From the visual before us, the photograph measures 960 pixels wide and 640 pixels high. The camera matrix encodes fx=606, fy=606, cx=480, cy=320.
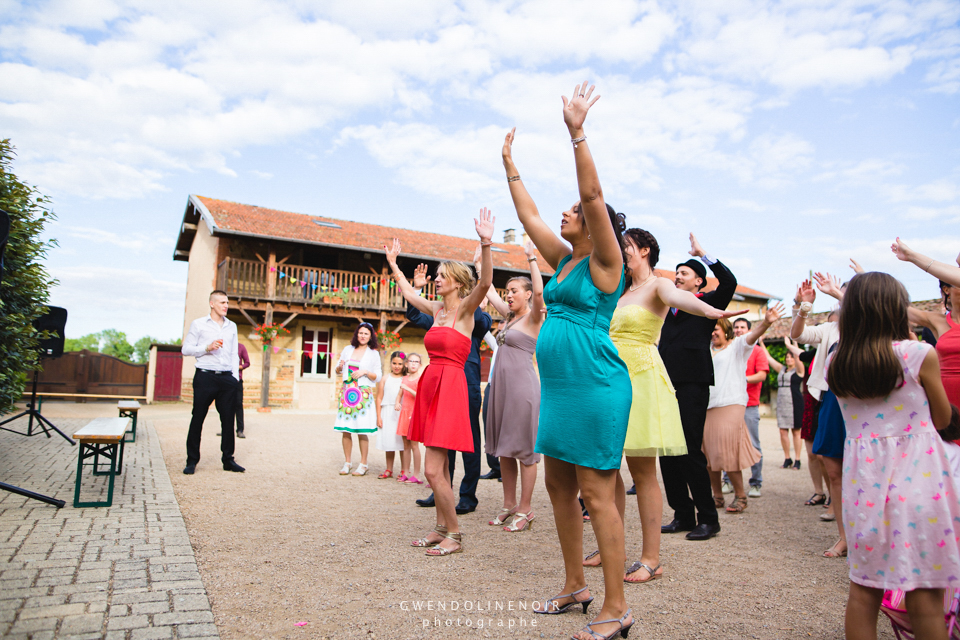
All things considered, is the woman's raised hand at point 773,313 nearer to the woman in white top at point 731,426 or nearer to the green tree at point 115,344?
the woman in white top at point 731,426

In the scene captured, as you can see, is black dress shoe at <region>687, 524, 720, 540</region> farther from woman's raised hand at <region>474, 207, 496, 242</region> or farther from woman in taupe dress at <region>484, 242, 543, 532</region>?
woman's raised hand at <region>474, 207, 496, 242</region>

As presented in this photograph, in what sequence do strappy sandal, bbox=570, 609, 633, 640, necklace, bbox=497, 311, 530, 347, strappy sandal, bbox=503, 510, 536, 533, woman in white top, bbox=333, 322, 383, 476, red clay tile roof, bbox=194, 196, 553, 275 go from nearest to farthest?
strappy sandal, bbox=570, 609, 633, 640 < strappy sandal, bbox=503, 510, 536, 533 < necklace, bbox=497, 311, 530, 347 < woman in white top, bbox=333, 322, 383, 476 < red clay tile roof, bbox=194, 196, 553, 275

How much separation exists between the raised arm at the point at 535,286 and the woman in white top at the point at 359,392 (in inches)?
107

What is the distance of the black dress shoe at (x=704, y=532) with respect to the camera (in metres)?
4.14

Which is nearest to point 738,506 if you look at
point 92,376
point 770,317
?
point 770,317

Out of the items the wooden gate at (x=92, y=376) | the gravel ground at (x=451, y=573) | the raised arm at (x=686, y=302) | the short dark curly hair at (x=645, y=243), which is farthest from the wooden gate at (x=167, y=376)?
the raised arm at (x=686, y=302)

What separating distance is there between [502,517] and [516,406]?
2.83ft

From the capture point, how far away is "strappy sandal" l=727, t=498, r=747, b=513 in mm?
5336

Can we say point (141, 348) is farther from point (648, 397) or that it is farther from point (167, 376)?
point (648, 397)

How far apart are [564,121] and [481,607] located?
2151 mm

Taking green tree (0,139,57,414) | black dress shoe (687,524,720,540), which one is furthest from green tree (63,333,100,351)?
black dress shoe (687,524,720,540)

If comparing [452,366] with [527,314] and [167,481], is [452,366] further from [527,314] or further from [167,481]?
[167,481]

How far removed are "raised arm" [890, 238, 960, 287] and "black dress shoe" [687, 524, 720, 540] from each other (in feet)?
6.99

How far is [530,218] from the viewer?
2840 millimetres
